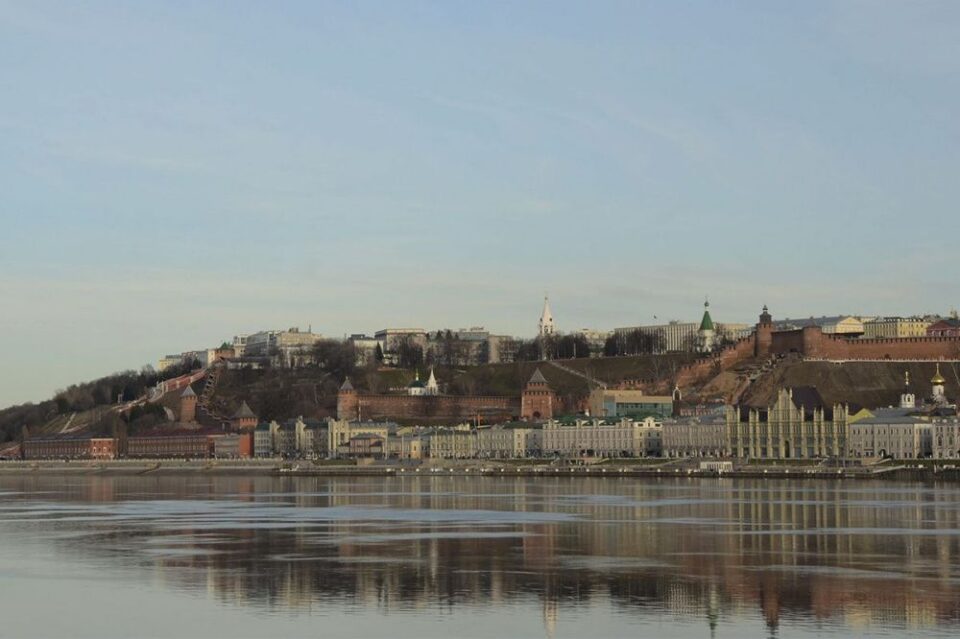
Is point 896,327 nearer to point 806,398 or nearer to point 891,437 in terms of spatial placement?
point 806,398

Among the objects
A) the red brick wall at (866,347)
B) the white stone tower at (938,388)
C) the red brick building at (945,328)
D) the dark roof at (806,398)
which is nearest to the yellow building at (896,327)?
the red brick building at (945,328)

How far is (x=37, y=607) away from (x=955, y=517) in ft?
97.0

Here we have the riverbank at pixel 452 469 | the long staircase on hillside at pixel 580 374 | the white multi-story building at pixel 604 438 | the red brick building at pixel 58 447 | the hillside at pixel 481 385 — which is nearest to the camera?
the riverbank at pixel 452 469

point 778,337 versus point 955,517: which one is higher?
point 778,337

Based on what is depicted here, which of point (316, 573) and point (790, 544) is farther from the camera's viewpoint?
point (790, 544)

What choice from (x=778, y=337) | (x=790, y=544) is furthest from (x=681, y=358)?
(x=790, y=544)

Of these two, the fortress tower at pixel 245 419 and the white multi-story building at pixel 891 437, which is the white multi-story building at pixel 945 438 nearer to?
the white multi-story building at pixel 891 437

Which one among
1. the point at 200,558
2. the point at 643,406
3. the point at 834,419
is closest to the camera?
the point at 200,558

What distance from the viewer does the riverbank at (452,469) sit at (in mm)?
87438

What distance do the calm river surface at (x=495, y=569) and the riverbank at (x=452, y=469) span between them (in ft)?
79.5

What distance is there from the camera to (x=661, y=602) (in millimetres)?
30172

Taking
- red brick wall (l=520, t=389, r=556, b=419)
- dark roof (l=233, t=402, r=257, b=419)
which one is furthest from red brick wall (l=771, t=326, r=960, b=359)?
dark roof (l=233, t=402, r=257, b=419)

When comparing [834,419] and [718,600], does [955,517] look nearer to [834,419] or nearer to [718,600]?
[718,600]

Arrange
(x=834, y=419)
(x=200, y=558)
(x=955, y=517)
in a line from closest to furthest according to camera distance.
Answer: (x=200, y=558)
(x=955, y=517)
(x=834, y=419)
